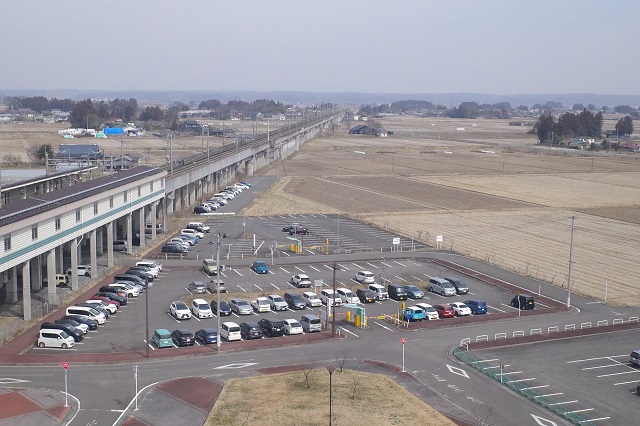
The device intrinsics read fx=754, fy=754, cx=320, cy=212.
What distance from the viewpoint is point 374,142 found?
128250 mm

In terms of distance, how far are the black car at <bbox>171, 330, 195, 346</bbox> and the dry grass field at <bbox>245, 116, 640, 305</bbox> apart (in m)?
16.4

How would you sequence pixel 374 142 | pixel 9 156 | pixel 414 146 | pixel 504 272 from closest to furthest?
pixel 504 272 → pixel 9 156 → pixel 414 146 → pixel 374 142

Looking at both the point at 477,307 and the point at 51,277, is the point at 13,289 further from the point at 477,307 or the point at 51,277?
the point at 477,307

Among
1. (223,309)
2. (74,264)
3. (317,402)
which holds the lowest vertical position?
(223,309)

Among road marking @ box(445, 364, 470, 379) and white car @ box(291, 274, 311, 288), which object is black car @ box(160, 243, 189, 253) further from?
road marking @ box(445, 364, 470, 379)

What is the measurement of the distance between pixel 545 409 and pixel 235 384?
7620 mm

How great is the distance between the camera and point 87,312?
24781mm

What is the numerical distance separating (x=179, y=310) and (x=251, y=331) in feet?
11.1

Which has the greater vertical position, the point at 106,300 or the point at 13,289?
the point at 13,289

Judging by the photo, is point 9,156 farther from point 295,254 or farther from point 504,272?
point 504,272

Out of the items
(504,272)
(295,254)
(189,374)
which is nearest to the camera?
(189,374)

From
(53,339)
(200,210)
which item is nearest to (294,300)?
(53,339)

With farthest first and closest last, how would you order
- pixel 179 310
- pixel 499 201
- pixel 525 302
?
pixel 499 201 → pixel 525 302 → pixel 179 310

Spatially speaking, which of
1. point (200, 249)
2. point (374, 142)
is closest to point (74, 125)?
point (374, 142)
